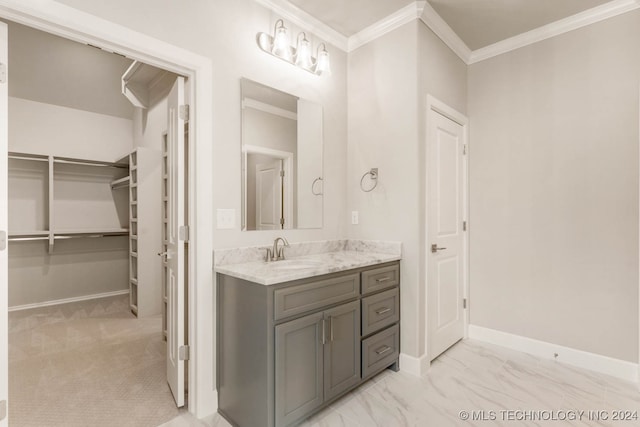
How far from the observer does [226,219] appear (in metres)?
2.02

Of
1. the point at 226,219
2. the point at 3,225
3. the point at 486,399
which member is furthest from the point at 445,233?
the point at 3,225

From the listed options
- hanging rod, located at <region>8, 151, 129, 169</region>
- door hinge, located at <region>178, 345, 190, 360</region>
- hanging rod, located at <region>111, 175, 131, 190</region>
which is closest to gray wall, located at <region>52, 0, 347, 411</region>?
door hinge, located at <region>178, 345, 190, 360</region>

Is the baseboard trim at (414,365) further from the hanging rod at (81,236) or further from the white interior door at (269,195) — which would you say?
the hanging rod at (81,236)

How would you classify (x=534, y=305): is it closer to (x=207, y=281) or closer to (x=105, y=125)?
(x=207, y=281)

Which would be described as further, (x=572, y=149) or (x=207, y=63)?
(x=572, y=149)

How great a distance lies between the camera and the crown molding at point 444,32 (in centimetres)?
245

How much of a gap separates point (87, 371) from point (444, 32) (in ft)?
12.8

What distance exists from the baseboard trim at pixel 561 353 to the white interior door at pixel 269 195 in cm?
223

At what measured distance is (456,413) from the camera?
6.30ft

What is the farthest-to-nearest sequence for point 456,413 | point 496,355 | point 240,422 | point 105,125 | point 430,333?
point 105,125, point 496,355, point 430,333, point 456,413, point 240,422

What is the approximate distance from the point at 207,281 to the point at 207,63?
1305 mm

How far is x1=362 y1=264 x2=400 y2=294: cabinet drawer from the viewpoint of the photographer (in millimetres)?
2162

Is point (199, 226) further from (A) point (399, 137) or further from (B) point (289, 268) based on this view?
(A) point (399, 137)

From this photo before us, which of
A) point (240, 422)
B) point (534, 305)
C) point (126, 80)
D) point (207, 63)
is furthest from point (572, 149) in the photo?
point (126, 80)
